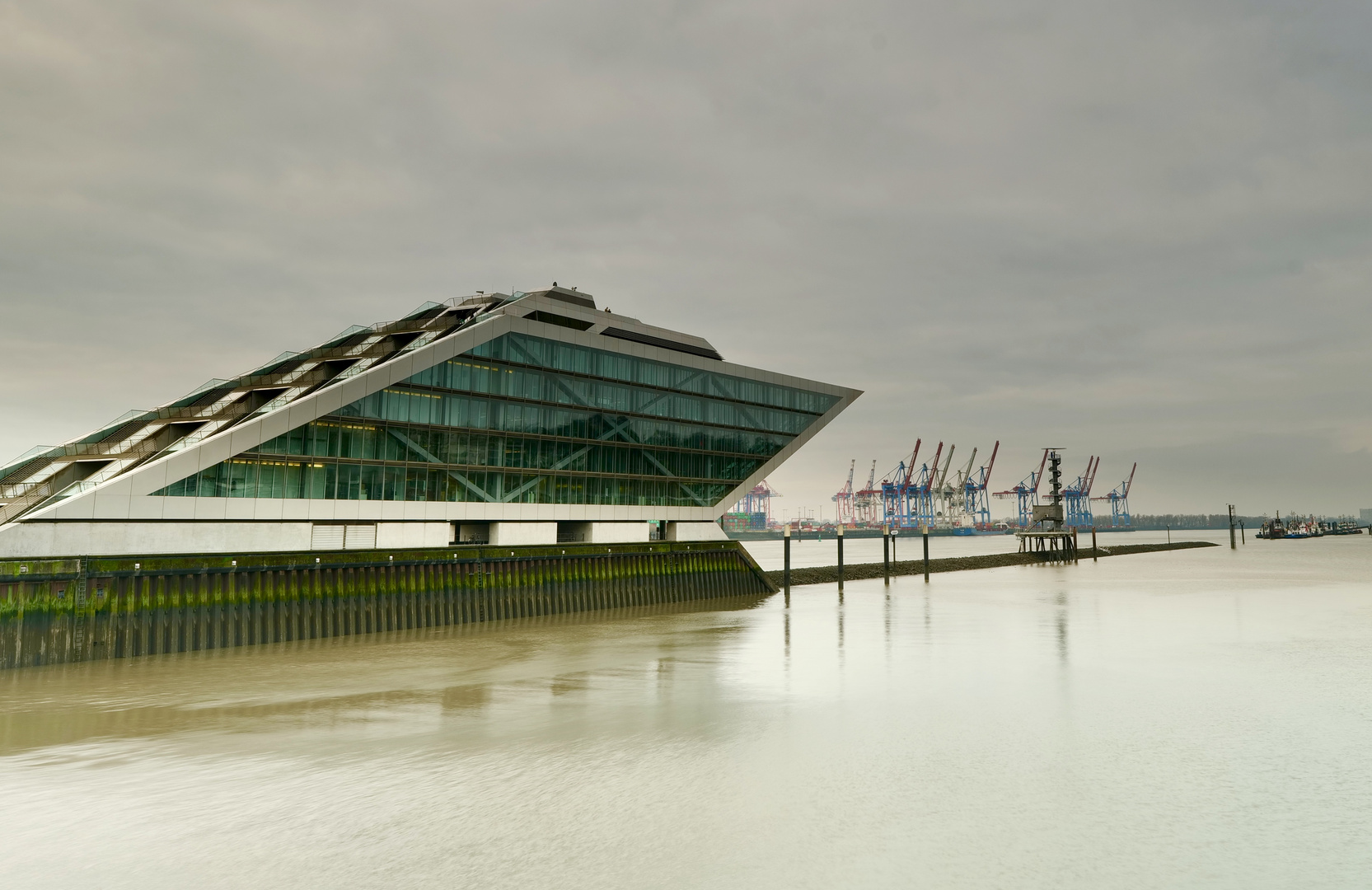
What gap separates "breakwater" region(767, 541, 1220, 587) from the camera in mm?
67750

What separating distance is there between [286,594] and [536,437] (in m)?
22.1

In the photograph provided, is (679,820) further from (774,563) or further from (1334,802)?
(774,563)

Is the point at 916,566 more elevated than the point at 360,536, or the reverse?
the point at 360,536

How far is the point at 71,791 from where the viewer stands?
13820mm

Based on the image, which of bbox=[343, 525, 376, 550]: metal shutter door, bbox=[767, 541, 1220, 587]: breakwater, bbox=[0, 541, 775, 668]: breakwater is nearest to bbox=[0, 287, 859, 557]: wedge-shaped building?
bbox=[343, 525, 376, 550]: metal shutter door

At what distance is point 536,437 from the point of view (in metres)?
51.7

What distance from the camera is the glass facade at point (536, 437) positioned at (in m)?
41.8

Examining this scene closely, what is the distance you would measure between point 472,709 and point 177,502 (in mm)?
24495

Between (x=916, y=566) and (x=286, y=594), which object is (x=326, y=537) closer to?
(x=286, y=594)

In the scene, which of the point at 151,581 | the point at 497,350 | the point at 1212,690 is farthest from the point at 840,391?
the point at 151,581

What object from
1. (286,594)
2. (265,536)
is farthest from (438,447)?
(286,594)

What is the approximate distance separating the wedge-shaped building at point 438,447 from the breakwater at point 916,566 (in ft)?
31.3

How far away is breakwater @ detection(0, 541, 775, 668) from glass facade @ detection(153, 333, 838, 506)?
890 cm

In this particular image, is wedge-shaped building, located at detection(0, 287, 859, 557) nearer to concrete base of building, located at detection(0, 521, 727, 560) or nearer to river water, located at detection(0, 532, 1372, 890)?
concrete base of building, located at detection(0, 521, 727, 560)
